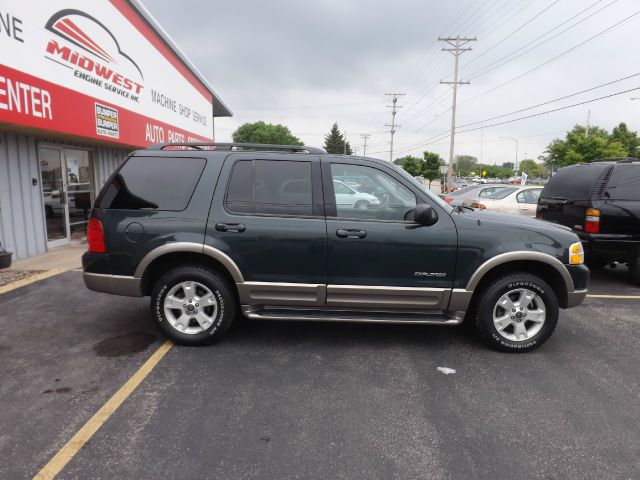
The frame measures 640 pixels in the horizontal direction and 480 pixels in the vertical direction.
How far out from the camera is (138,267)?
13.5 feet

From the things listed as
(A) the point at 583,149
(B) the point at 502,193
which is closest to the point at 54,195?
(B) the point at 502,193

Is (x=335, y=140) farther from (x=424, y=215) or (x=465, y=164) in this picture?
(x=424, y=215)

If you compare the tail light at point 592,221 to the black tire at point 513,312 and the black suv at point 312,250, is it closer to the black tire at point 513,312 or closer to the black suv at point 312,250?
the black suv at point 312,250

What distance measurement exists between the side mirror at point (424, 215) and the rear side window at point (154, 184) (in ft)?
6.86

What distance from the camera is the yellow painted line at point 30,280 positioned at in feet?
20.2

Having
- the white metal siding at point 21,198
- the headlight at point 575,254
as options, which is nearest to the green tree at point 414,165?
the white metal siding at point 21,198

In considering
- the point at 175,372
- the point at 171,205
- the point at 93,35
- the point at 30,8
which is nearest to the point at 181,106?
the point at 93,35

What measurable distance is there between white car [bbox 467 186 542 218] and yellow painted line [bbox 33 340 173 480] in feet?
31.1

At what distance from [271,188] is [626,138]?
64.5 meters

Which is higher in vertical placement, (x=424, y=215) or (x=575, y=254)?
(x=424, y=215)

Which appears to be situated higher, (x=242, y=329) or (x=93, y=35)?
(x=93, y=35)

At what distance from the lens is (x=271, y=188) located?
4137mm

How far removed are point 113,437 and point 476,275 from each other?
3.16 meters

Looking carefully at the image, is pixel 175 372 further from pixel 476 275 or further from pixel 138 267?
pixel 476 275
